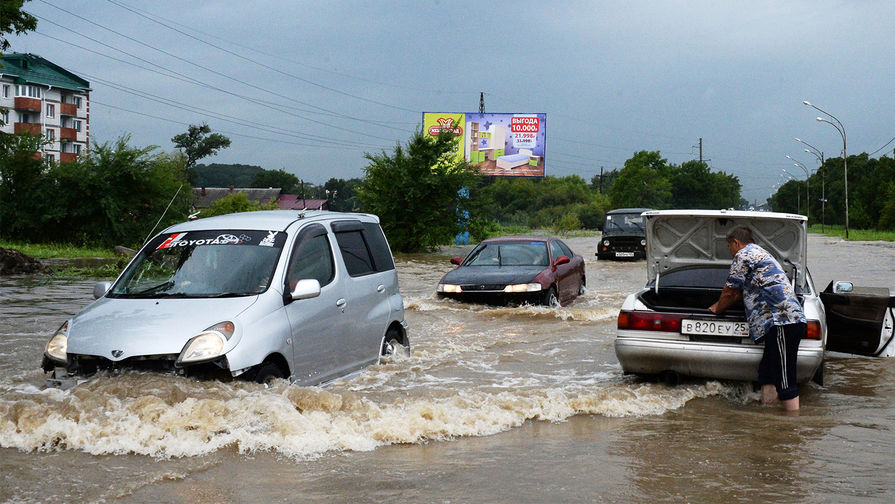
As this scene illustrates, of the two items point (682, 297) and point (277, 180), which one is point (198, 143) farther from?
point (682, 297)

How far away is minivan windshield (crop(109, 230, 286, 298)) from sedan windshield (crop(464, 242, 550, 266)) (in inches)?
352

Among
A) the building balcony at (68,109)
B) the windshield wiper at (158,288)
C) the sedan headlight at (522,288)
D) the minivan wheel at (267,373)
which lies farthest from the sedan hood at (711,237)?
the building balcony at (68,109)

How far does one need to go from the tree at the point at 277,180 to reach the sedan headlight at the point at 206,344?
441 ft

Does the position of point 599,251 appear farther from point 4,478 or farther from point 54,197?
point 4,478

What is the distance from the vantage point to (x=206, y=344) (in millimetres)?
5953

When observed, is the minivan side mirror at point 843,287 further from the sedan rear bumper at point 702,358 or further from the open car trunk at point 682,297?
the sedan rear bumper at point 702,358

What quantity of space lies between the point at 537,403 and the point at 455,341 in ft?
14.6

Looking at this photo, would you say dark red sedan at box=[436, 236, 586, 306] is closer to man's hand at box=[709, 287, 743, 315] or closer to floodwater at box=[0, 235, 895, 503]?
floodwater at box=[0, 235, 895, 503]

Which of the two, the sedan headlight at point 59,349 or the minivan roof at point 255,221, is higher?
the minivan roof at point 255,221

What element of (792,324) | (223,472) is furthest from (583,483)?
(792,324)

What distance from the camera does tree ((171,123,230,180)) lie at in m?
114

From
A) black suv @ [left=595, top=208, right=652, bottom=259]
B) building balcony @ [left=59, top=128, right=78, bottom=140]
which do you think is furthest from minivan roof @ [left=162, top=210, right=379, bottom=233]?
building balcony @ [left=59, top=128, right=78, bottom=140]

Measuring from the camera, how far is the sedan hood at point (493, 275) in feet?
48.1

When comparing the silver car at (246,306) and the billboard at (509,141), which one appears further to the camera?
the billboard at (509,141)
